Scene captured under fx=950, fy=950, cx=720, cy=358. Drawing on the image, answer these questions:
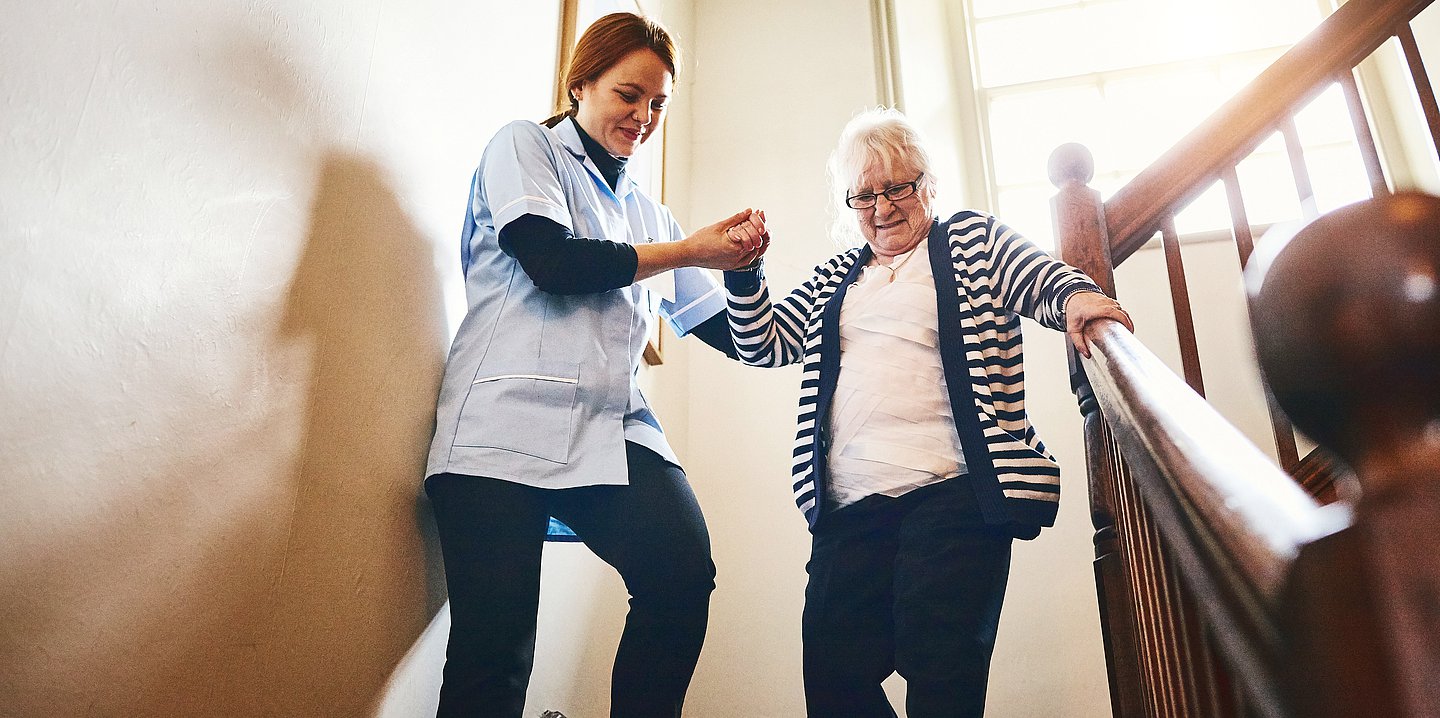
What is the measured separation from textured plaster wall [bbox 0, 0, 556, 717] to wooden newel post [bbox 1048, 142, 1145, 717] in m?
0.86

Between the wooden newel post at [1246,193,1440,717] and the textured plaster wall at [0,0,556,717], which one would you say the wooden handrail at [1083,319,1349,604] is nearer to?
the wooden newel post at [1246,193,1440,717]

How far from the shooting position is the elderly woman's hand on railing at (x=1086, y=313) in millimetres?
1106

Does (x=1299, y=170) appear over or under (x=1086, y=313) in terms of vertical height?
over

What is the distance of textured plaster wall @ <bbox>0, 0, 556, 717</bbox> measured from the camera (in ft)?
2.31

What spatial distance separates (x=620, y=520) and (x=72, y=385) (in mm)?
587

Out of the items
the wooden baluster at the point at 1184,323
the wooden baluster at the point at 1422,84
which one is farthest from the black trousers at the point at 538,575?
the wooden baluster at the point at 1422,84

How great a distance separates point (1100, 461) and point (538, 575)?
0.81 meters

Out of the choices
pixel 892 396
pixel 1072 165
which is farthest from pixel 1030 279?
pixel 1072 165

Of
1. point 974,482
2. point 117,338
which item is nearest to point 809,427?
point 974,482

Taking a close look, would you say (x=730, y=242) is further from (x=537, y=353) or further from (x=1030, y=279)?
(x=1030, y=279)

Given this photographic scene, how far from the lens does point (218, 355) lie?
890 millimetres

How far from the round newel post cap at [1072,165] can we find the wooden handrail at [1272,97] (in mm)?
117

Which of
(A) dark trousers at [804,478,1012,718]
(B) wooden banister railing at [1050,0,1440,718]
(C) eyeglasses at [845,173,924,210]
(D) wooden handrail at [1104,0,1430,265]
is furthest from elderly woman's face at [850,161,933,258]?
(B) wooden banister railing at [1050,0,1440,718]

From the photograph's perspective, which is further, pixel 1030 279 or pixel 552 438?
pixel 1030 279
